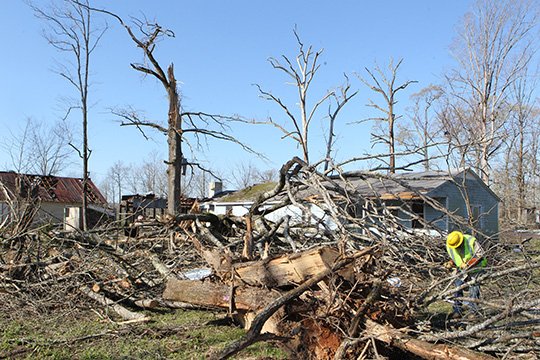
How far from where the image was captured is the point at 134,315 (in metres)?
5.78

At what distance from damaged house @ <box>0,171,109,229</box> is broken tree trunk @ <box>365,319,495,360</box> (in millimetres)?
5055

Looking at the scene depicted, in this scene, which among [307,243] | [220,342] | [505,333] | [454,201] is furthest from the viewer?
[454,201]

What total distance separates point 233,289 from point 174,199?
31.1 ft

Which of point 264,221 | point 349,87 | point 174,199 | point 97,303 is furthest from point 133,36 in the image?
point 349,87

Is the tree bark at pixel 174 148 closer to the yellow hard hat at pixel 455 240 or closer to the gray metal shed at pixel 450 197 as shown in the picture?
the gray metal shed at pixel 450 197

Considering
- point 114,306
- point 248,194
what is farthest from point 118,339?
point 248,194

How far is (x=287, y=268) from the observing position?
14.7 ft

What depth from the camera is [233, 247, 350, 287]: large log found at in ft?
14.2

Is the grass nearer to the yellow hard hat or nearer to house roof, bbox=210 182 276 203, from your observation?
the yellow hard hat

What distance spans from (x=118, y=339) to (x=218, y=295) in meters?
1.23

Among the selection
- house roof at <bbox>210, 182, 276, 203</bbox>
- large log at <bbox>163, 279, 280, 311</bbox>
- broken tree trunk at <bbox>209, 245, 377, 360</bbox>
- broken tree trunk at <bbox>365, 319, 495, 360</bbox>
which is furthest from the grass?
house roof at <bbox>210, 182, 276, 203</bbox>

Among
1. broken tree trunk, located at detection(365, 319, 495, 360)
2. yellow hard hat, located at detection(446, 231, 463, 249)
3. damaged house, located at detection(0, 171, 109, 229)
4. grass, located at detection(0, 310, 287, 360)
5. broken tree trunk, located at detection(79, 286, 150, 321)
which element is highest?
Result: damaged house, located at detection(0, 171, 109, 229)

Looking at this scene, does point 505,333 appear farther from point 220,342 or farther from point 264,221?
point 264,221

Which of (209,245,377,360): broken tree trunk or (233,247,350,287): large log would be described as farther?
(233,247,350,287): large log
